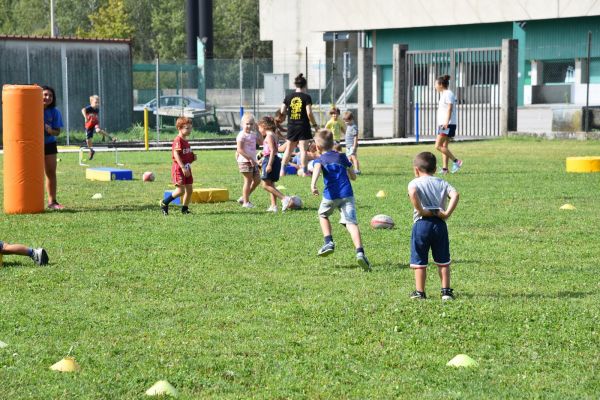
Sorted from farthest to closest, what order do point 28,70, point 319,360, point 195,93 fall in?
point 195,93
point 28,70
point 319,360

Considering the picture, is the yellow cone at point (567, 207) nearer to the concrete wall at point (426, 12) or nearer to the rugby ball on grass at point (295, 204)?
the rugby ball on grass at point (295, 204)

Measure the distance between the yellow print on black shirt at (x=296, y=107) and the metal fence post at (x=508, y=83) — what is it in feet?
57.6

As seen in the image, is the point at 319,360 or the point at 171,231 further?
the point at 171,231

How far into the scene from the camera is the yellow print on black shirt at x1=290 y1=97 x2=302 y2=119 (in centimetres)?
2067

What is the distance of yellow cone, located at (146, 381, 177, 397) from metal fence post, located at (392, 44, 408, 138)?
3353cm

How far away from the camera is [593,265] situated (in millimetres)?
10383

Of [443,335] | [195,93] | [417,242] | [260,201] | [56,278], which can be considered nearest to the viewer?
[443,335]

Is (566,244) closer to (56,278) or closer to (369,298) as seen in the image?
(369,298)

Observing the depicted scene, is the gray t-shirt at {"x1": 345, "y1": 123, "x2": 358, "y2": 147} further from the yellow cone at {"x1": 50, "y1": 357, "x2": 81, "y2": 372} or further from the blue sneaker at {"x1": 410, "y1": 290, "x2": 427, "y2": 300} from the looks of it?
the yellow cone at {"x1": 50, "y1": 357, "x2": 81, "y2": 372}

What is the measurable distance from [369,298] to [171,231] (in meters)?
4.90

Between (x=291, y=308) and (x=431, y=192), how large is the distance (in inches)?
56.4

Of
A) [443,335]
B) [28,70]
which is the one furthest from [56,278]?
[28,70]

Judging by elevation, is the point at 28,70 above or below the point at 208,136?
above

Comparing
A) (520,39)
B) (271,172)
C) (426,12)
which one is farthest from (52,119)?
(426,12)
